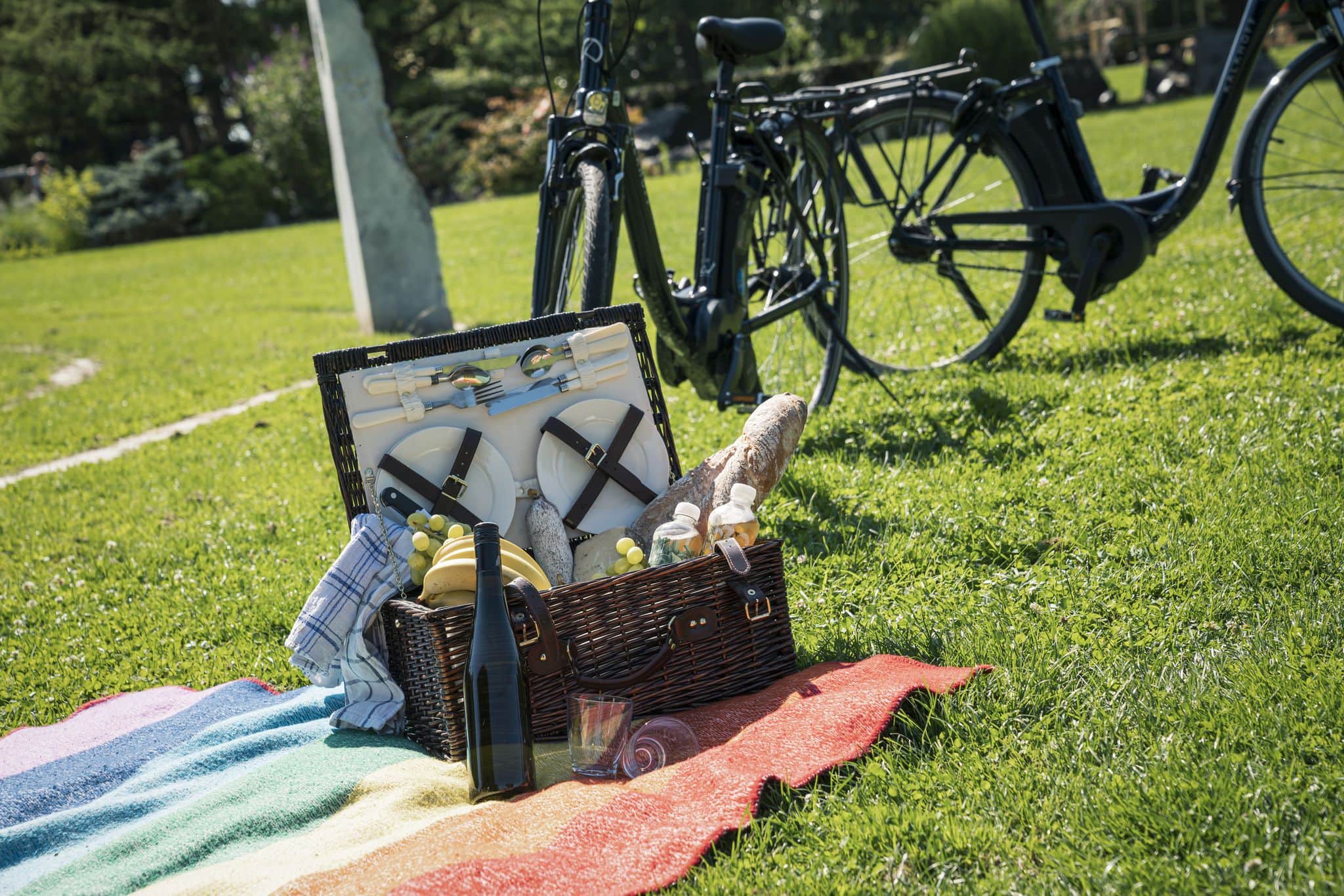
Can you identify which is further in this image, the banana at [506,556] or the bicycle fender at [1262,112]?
the bicycle fender at [1262,112]

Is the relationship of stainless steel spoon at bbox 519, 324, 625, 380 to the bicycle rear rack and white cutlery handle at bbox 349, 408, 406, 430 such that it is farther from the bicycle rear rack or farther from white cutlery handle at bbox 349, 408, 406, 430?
the bicycle rear rack

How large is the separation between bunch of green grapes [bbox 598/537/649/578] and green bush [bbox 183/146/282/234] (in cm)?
2289

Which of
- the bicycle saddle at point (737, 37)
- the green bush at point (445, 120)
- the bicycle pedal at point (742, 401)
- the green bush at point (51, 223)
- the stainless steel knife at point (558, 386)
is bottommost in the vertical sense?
the bicycle pedal at point (742, 401)

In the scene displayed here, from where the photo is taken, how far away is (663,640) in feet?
8.18

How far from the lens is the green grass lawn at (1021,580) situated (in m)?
1.88

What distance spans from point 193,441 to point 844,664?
5003 millimetres

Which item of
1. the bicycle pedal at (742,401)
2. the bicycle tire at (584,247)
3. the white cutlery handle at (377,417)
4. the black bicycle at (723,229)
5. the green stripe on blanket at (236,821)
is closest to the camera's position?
the green stripe on blanket at (236,821)

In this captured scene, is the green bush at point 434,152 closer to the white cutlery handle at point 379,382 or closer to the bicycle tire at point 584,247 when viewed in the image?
the bicycle tire at point 584,247

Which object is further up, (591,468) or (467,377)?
(467,377)

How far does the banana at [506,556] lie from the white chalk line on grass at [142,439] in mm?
4492

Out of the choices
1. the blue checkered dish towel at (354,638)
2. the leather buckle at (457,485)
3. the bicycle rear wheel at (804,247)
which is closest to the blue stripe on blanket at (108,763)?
the blue checkered dish towel at (354,638)

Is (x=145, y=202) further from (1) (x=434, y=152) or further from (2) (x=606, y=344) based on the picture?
(2) (x=606, y=344)

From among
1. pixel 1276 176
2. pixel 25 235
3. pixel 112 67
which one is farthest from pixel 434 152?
pixel 1276 176

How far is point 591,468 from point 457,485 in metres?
0.41
